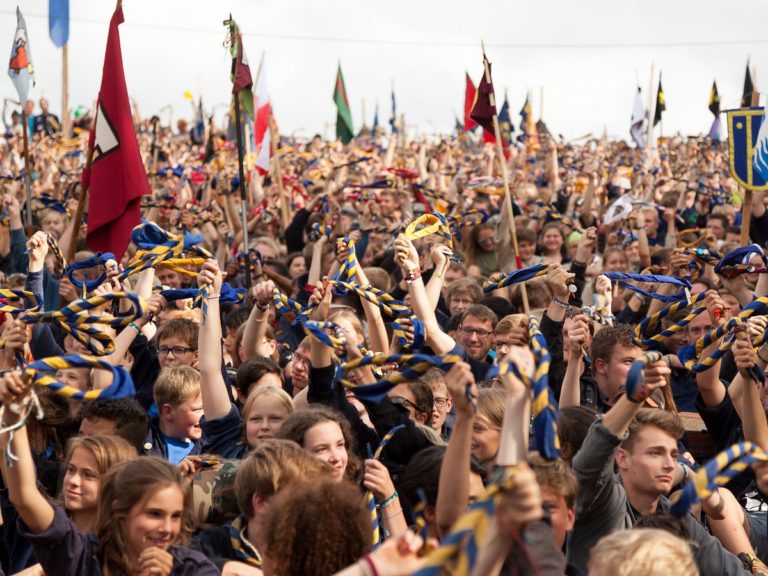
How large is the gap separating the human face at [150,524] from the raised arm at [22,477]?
0.31 metres

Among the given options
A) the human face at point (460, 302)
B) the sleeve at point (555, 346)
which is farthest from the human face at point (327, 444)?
the human face at point (460, 302)

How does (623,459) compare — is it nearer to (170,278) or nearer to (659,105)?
(170,278)

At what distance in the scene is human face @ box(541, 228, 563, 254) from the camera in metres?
12.9

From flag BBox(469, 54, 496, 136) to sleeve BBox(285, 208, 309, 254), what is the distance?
3.68 m

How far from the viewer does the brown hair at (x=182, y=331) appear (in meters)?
7.68

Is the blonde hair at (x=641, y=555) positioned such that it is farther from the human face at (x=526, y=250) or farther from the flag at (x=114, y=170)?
the human face at (x=526, y=250)

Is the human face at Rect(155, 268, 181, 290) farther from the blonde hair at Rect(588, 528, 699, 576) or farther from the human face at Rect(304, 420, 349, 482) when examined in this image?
the blonde hair at Rect(588, 528, 699, 576)

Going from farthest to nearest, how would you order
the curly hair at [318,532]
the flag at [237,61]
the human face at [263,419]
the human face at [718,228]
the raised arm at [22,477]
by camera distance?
the human face at [718,228], the flag at [237,61], the human face at [263,419], the raised arm at [22,477], the curly hair at [318,532]

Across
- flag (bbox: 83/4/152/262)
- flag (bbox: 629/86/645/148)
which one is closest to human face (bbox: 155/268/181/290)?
flag (bbox: 83/4/152/262)

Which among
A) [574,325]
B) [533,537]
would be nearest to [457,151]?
[574,325]

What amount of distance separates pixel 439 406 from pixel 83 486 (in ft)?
7.31

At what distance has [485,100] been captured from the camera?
1073cm

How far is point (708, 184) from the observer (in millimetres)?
20812

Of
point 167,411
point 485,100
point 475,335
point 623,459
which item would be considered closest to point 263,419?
point 167,411
